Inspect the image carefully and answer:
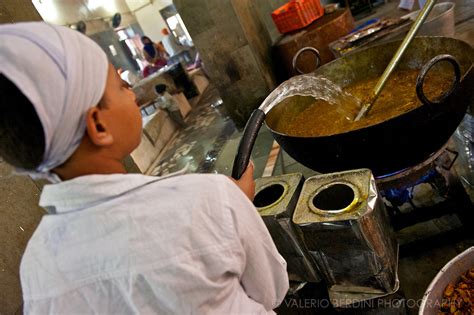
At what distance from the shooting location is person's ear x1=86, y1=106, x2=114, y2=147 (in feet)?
3.00

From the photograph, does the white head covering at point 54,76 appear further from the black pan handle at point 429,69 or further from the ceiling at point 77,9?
the ceiling at point 77,9

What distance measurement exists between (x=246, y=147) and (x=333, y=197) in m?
0.80

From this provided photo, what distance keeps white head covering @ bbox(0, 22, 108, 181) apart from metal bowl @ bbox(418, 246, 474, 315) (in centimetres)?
194

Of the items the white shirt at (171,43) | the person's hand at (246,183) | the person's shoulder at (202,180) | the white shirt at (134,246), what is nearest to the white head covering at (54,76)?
the white shirt at (134,246)

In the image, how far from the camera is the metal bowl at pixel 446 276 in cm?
172

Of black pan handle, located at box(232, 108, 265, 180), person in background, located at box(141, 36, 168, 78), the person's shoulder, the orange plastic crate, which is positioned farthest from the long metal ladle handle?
person in background, located at box(141, 36, 168, 78)

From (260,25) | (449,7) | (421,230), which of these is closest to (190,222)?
(421,230)

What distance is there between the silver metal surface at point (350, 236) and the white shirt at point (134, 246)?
3.35 feet

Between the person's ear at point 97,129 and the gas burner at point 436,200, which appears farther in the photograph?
the gas burner at point 436,200

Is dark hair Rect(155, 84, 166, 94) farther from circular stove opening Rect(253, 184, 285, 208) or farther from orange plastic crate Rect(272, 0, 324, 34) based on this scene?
circular stove opening Rect(253, 184, 285, 208)

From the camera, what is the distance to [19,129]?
0.83m

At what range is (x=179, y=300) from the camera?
93 cm

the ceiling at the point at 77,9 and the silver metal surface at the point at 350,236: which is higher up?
the ceiling at the point at 77,9

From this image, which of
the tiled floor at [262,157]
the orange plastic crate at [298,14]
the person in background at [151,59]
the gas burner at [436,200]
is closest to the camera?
the gas burner at [436,200]
